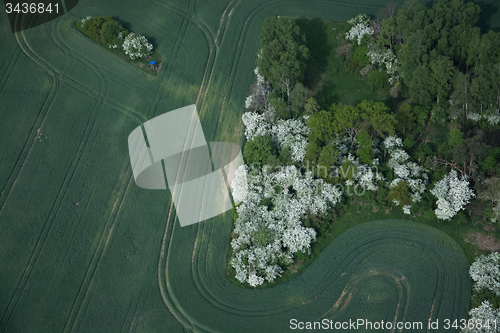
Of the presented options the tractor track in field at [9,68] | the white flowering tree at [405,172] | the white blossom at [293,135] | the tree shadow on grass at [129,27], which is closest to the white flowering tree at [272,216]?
the white blossom at [293,135]

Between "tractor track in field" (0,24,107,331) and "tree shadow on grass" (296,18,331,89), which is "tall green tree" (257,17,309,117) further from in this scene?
"tractor track in field" (0,24,107,331)

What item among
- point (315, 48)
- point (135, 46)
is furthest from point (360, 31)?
point (135, 46)

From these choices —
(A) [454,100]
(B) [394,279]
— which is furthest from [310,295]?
(A) [454,100]

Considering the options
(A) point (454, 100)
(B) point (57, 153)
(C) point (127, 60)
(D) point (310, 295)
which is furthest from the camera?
(C) point (127, 60)

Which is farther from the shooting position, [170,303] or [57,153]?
[57,153]

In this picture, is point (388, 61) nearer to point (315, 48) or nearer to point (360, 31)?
point (360, 31)

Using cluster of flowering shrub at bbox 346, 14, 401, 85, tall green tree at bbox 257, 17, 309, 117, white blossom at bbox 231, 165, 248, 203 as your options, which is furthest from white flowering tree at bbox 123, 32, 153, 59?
cluster of flowering shrub at bbox 346, 14, 401, 85

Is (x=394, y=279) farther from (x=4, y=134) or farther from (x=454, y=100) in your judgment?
(x=4, y=134)
